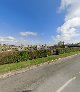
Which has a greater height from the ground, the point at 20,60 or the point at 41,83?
the point at 20,60

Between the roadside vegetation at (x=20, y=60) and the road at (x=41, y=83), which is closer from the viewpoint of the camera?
the road at (x=41, y=83)

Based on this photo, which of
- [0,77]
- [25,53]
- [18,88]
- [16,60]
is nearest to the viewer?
[18,88]

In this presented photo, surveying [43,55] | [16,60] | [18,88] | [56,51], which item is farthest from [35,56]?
[18,88]

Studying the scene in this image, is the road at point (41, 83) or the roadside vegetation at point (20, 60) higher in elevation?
the roadside vegetation at point (20, 60)

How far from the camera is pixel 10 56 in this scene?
2522cm

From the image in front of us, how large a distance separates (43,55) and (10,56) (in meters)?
12.8

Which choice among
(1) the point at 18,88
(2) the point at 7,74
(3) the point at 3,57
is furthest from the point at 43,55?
(1) the point at 18,88

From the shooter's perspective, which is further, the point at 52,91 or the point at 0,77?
the point at 0,77

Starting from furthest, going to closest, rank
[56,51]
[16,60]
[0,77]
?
[56,51], [16,60], [0,77]

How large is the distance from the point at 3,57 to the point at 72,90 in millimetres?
15811

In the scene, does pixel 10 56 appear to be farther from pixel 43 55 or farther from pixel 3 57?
pixel 43 55

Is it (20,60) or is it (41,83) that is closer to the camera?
(41,83)

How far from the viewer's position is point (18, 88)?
400 inches

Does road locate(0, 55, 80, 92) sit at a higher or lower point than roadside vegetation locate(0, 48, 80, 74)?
lower
